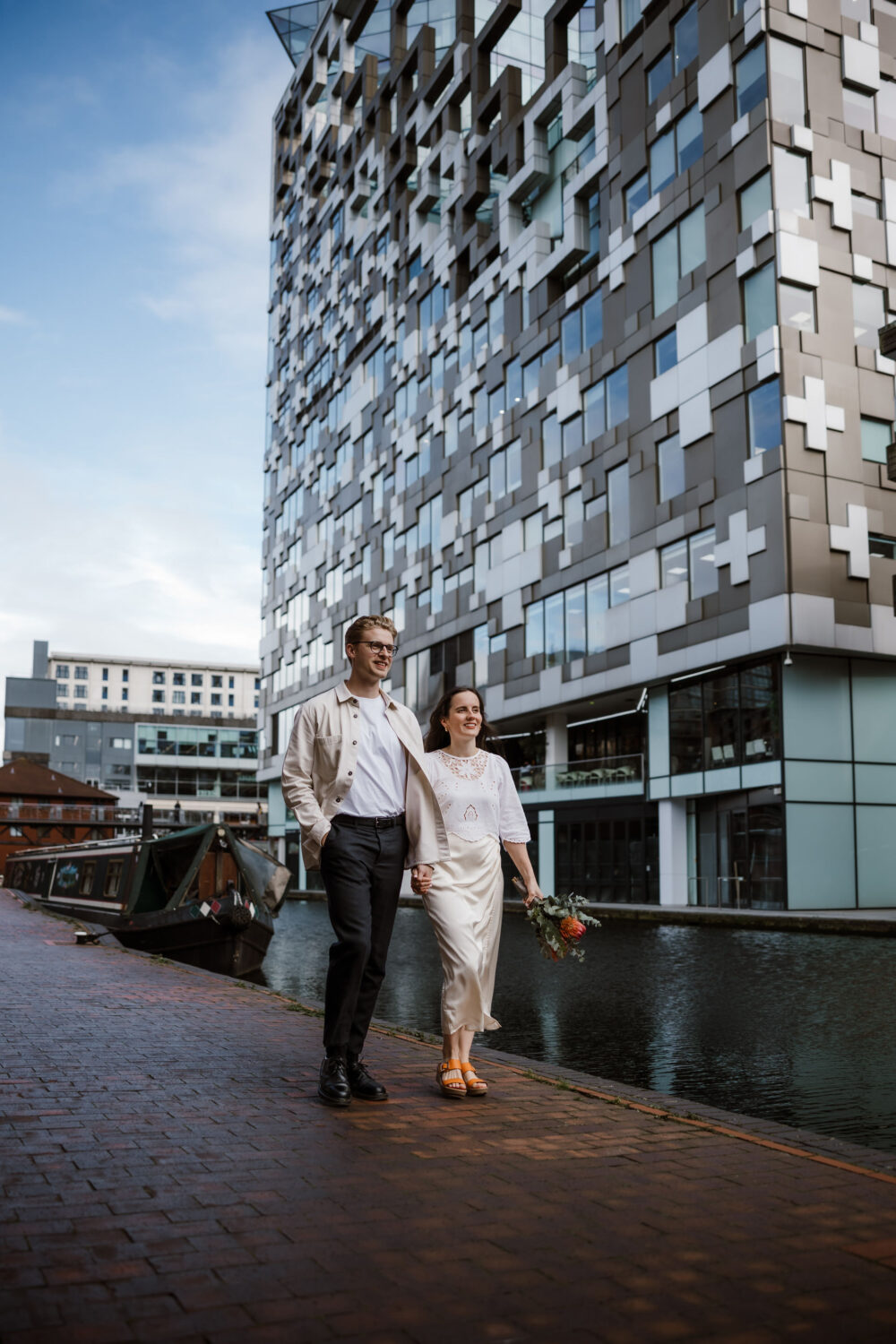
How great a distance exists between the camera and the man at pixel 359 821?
17.9ft

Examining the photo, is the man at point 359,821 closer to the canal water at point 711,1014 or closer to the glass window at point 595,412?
the canal water at point 711,1014

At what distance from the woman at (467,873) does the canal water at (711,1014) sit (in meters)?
1.70

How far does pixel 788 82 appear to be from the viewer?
2802 cm

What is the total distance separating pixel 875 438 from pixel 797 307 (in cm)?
356

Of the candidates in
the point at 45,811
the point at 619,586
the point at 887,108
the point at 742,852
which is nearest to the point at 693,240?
the point at 887,108

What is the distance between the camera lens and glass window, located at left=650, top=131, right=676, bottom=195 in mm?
31141

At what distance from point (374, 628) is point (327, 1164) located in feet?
8.09

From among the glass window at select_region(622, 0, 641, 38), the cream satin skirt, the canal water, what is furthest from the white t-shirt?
A: the glass window at select_region(622, 0, 641, 38)

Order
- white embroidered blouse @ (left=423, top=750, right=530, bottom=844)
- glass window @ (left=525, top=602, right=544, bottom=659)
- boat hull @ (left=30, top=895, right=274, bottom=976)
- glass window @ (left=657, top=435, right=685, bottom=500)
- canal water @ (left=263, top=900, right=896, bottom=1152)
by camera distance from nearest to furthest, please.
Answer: white embroidered blouse @ (left=423, top=750, right=530, bottom=844) → canal water @ (left=263, top=900, right=896, bottom=1152) → boat hull @ (left=30, top=895, right=274, bottom=976) → glass window @ (left=657, top=435, right=685, bottom=500) → glass window @ (left=525, top=602, right=544, bottom=659)

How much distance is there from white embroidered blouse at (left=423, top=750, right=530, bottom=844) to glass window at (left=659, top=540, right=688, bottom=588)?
2407cm

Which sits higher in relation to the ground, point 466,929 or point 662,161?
point 662,161

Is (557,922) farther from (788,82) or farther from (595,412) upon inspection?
(595,412)

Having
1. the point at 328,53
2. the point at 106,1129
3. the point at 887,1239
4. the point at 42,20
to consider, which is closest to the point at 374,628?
the point at 106,1129

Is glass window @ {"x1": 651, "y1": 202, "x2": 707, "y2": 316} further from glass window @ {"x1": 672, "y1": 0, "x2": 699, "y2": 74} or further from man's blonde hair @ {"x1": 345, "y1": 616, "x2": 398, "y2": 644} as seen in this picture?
man's blonde hair @ {"x1": 345, "y1": 616, "x2": 398, "y2": 644}
